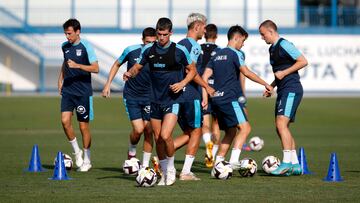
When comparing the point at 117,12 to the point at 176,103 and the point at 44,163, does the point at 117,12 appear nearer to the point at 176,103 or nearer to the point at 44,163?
the point at 44,163

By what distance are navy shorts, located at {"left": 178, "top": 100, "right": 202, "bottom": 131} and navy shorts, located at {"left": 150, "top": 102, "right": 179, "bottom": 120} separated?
0.23 m

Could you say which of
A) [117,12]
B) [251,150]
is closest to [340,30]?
[117,12]

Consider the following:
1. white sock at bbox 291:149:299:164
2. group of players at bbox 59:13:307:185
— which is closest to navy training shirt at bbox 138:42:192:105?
group of players at bbox 59:13:307:185

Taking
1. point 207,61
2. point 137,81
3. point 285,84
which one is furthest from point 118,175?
point 207,61

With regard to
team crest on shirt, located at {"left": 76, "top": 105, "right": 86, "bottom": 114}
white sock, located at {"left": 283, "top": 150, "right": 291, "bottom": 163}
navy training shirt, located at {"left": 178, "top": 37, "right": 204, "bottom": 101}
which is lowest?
white sock, located at {"left": 283, "top": 150, "right": 291, "bottom": 163}

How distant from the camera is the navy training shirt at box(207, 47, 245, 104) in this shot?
598 inches

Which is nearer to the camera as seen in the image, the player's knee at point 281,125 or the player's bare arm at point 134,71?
the player's bare arm at point 134,71

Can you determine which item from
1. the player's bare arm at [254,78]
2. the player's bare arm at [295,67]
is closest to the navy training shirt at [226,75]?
the player's bare arm at [254,78]

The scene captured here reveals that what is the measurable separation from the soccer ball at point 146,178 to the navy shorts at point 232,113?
8.17 ft

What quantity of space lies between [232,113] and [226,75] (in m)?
0.61

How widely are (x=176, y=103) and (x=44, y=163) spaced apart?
4.19 meters

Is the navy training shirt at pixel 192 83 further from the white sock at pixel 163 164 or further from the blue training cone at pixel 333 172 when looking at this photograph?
the blue training cone at pixel 333 172

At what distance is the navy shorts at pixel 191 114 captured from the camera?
1382 centimetres

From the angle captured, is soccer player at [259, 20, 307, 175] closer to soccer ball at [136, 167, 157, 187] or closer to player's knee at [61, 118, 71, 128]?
soccer ball at [136, 167, 157, 187]
